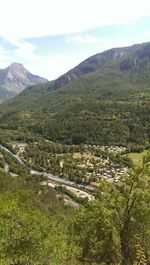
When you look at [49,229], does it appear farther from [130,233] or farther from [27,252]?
[130,233]

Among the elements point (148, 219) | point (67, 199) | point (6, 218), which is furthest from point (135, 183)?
point (67, 199)

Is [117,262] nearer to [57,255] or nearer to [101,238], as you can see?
[101,238]

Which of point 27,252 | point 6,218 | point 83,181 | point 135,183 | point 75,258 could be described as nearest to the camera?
point 135,183

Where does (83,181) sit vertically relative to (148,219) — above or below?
below

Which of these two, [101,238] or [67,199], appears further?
[67,199]

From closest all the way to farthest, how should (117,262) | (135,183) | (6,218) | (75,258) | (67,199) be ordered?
(135,183) → (117,262) → (6,218) → (75,258) → (67,199)

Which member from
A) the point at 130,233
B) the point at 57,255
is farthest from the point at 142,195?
the point at 57,255

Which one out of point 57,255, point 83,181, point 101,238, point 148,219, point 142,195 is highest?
point 142,195
